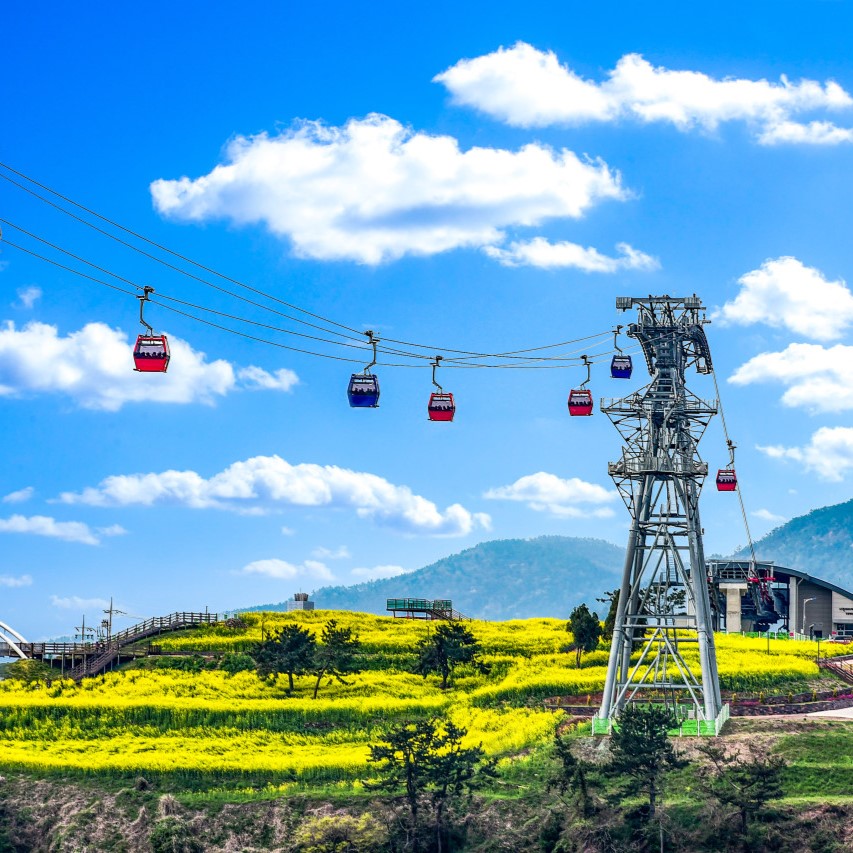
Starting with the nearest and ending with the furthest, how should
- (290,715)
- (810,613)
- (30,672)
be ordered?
(290,715) < (30,672) < (810,613)

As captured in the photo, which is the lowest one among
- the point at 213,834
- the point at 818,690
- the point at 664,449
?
the point at 213,834

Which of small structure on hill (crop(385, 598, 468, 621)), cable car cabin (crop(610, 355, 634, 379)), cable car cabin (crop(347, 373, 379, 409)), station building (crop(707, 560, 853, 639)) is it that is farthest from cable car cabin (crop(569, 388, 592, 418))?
station building (crop(707, 560, 853, 639))

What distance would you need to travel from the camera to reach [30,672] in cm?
9769

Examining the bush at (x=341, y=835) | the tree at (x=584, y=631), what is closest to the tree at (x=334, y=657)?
the tree at (x=584, y=631)

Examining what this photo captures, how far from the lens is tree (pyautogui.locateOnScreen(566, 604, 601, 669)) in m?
96.1

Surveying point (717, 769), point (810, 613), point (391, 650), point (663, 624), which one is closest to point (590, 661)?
point (391, 650)

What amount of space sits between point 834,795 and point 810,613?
87.8 metres

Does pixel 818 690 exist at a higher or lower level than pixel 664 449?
lower

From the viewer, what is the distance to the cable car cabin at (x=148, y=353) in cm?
5034

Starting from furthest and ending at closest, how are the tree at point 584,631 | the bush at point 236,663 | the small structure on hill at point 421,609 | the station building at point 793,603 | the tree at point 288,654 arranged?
the station building at point 793,603
the small structure on hill at point 421,609
the bush at point 236,663
the tree at point 584,631
the tree at point 288,654

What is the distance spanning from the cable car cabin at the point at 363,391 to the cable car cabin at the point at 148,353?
9.67 m

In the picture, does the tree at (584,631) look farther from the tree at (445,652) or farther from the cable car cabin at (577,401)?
the cable car cabin at (577,401)

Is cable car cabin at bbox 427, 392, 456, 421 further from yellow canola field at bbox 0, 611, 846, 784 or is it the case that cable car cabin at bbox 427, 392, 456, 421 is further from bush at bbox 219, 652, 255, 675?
bush at bbox 219, 652, 255, 675

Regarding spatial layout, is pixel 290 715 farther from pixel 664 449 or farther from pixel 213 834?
pixel 664 449
